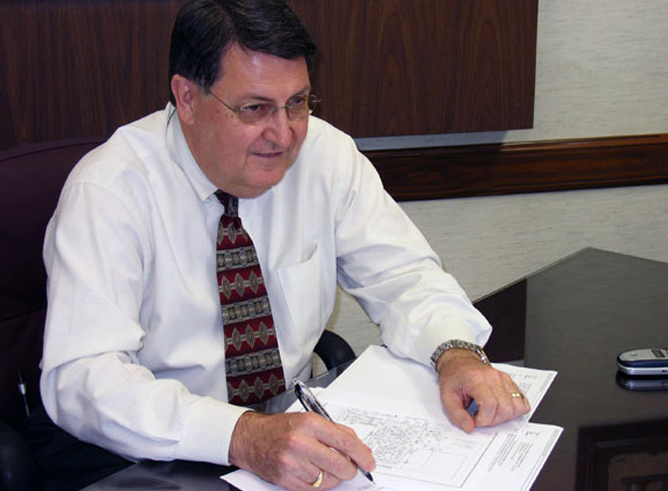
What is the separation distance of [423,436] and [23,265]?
0.83 metres

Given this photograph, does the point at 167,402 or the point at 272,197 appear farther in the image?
the point at 272,197

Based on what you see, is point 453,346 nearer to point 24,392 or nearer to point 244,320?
point 244,320

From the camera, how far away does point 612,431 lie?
3.75ft

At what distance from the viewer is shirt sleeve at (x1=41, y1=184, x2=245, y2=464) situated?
45.1 inches

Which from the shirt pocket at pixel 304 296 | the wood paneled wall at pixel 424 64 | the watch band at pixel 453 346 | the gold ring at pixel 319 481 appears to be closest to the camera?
the gold ring at pixel 319 481

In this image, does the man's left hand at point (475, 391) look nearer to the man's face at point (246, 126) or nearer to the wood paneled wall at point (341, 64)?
the man's face at point (246, 126)

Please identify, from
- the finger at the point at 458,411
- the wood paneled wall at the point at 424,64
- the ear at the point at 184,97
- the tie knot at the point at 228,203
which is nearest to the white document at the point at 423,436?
the finger at the point at 458,411

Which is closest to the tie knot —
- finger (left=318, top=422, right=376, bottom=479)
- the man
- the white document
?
the man

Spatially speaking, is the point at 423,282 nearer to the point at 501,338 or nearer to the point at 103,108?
the point at 501,338

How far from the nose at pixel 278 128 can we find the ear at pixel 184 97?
158mm

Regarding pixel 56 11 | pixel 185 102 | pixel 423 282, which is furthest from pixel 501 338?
pixel 56 11

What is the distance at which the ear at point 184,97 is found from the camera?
1474 millimetres

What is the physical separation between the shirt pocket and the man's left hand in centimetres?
36

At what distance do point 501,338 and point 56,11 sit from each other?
55.7 inches
